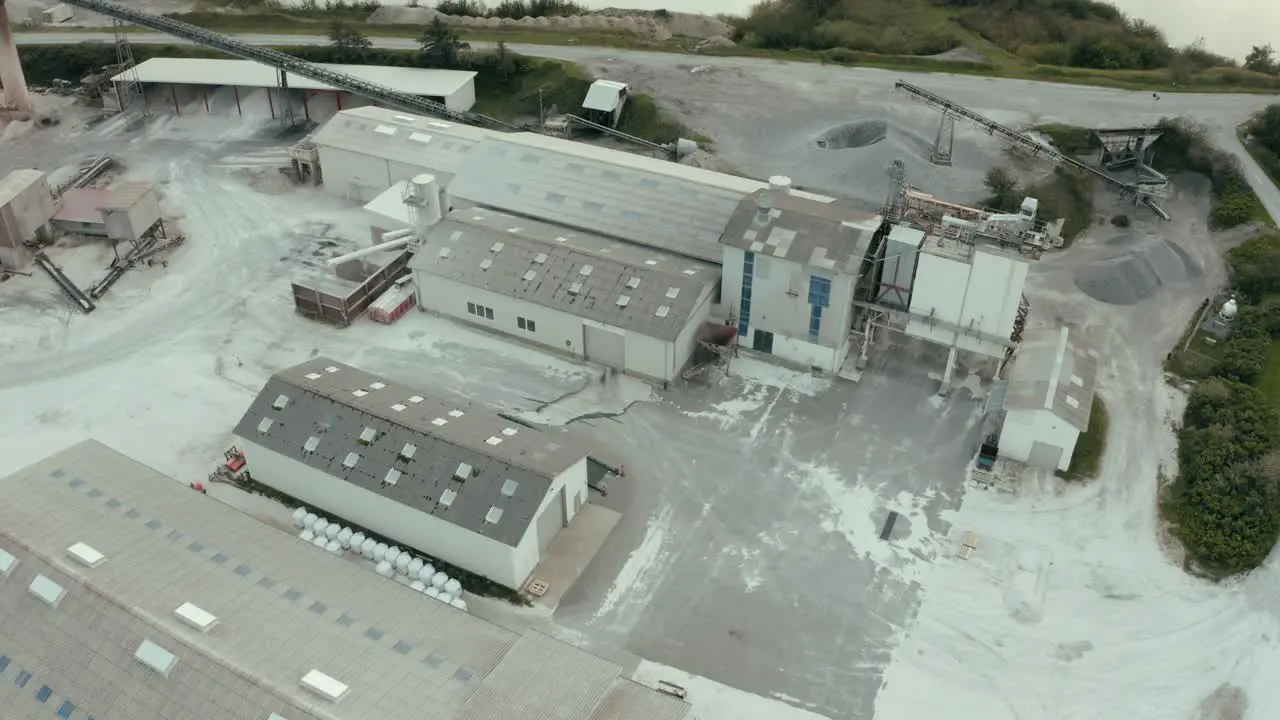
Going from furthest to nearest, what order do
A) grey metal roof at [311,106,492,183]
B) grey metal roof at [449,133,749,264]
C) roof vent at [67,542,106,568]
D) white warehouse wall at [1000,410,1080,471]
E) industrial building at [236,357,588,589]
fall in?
1. grey metal roof at [311,106,492,183]
2. grey metal roof at [449,133,749,264]
3. white warehouse wall at [1000,410,1080,471]
4. industrial building at [236,357,588,589]
5. roof vent at [67,542,106,568]

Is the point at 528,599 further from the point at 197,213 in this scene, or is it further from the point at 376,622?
the point at 197,213

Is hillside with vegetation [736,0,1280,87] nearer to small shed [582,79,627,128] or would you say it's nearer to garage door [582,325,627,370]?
small shed [582,79,627,128]

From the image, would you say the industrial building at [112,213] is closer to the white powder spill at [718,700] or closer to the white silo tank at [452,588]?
the white silo tank at [452,588]

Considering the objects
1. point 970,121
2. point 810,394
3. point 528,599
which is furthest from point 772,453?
point 970,121

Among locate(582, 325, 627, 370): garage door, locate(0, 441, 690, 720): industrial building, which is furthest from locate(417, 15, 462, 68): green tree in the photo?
locate(0, 441, 690, 720): industrial building

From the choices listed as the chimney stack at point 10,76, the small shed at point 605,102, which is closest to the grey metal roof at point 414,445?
the small shed at point 605,102

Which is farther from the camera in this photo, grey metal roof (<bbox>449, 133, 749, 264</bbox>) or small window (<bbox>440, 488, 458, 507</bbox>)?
grey metal roof (<bbox>449, 133, 749, 264</bbox>)

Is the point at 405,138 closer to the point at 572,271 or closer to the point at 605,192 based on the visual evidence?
the point at 605,192
